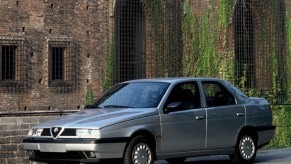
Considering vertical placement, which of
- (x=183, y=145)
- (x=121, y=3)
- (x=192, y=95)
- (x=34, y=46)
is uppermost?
(x=121, y=3)

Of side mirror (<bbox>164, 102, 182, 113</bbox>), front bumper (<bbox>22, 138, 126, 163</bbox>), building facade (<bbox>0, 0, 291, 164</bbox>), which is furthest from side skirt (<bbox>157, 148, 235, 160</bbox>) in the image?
building facade (<bbox>0, 0, 291, 164</bbox>)

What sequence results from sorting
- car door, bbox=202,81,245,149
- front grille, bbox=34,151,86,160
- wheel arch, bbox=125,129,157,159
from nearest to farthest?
front grille, bbox=34,151,86,160 → wheel arch, bbox=125,129,157,159 → car door, bbox=202,81,245,149

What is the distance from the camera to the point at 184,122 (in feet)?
39.5

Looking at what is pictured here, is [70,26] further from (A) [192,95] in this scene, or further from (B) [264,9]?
(A) [192,95]

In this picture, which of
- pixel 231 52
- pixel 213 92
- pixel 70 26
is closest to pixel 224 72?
pixel 231 52

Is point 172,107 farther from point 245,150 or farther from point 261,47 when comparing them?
point 261,47

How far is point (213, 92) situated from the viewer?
1323 cm

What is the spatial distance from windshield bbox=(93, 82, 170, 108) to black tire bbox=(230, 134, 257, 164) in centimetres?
199

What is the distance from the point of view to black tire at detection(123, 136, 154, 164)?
11.0 meters

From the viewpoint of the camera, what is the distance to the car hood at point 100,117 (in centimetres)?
1090

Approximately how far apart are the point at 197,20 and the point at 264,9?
3.86 meters

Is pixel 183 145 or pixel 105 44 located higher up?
pixel 105 44

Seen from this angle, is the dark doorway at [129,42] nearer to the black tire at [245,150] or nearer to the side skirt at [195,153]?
the black tire at [245,150]

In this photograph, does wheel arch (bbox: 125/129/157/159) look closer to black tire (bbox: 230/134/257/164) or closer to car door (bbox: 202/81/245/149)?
car door (bbox: 202/81/245/149)
